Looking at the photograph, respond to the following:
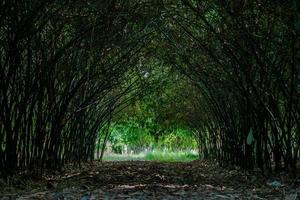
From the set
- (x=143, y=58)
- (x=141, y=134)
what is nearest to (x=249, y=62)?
(x=143, y=58)

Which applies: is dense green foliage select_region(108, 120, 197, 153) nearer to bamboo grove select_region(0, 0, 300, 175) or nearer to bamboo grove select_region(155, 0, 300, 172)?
bamboo grove select_region(0, 0, 300, 175)

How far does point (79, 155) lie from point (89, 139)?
175 centimetres

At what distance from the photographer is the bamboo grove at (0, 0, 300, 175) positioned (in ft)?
18.1

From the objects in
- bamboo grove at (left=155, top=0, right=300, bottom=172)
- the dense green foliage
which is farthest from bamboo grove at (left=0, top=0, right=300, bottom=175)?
the dense green foliage

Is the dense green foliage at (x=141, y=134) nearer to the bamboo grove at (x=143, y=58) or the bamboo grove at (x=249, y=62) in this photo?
the bamboo grove at (x=143, y=58)

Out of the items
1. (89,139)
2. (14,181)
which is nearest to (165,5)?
(14,181)

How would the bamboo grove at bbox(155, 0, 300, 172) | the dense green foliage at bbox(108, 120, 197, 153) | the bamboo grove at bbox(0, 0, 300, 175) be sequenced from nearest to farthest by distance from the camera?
the bamboo grove at bbox(0, 0, 300, 175) → the bamboo grove at bbox(155, 0, 300, 172) → the dense green foliage at bbox(108, 120, 197, 153)

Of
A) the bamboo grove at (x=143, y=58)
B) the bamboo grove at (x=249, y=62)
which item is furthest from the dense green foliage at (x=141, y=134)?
the bamboo grove at (x=249, y=62)

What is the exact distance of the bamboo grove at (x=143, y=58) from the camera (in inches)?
217

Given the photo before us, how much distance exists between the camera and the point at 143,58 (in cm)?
1092

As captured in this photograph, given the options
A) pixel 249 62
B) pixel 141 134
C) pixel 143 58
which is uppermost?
pixel 143 58

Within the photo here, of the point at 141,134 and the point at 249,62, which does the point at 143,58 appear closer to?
the point at 249,62

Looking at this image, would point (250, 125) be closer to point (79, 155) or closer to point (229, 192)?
point (229, 192)

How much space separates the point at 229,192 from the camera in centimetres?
496
